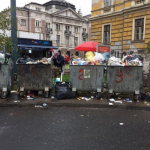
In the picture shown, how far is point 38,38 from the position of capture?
77.5 ft

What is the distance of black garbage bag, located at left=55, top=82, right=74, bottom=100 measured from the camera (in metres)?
6.34

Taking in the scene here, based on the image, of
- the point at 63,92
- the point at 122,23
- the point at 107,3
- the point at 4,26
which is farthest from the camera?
the point at 107,3

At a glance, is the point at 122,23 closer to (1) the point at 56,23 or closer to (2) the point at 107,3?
(2) the point at 107,3

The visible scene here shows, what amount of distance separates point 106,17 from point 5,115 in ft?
60.5

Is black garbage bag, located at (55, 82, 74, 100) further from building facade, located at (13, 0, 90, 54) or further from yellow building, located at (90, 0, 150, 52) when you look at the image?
building facade, located at (13, 0, 90, 54)

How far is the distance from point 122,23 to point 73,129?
1739 cm

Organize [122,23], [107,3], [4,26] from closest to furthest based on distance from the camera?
1. [4,26]
2. [122,23]
3. [107,3]

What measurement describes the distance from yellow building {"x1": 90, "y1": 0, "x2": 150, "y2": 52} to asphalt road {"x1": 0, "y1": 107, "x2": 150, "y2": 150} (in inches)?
544

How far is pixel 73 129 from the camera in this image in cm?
397

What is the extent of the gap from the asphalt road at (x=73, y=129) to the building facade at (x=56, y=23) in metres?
41.8

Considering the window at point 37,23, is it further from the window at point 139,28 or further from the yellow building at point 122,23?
the window at point 139,28

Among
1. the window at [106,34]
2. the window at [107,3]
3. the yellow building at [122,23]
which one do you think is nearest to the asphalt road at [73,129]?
the yellow building at [122,23]

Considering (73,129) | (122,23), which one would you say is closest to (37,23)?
(122,23)

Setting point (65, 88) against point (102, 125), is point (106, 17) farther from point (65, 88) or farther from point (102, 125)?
point (102, 125)
